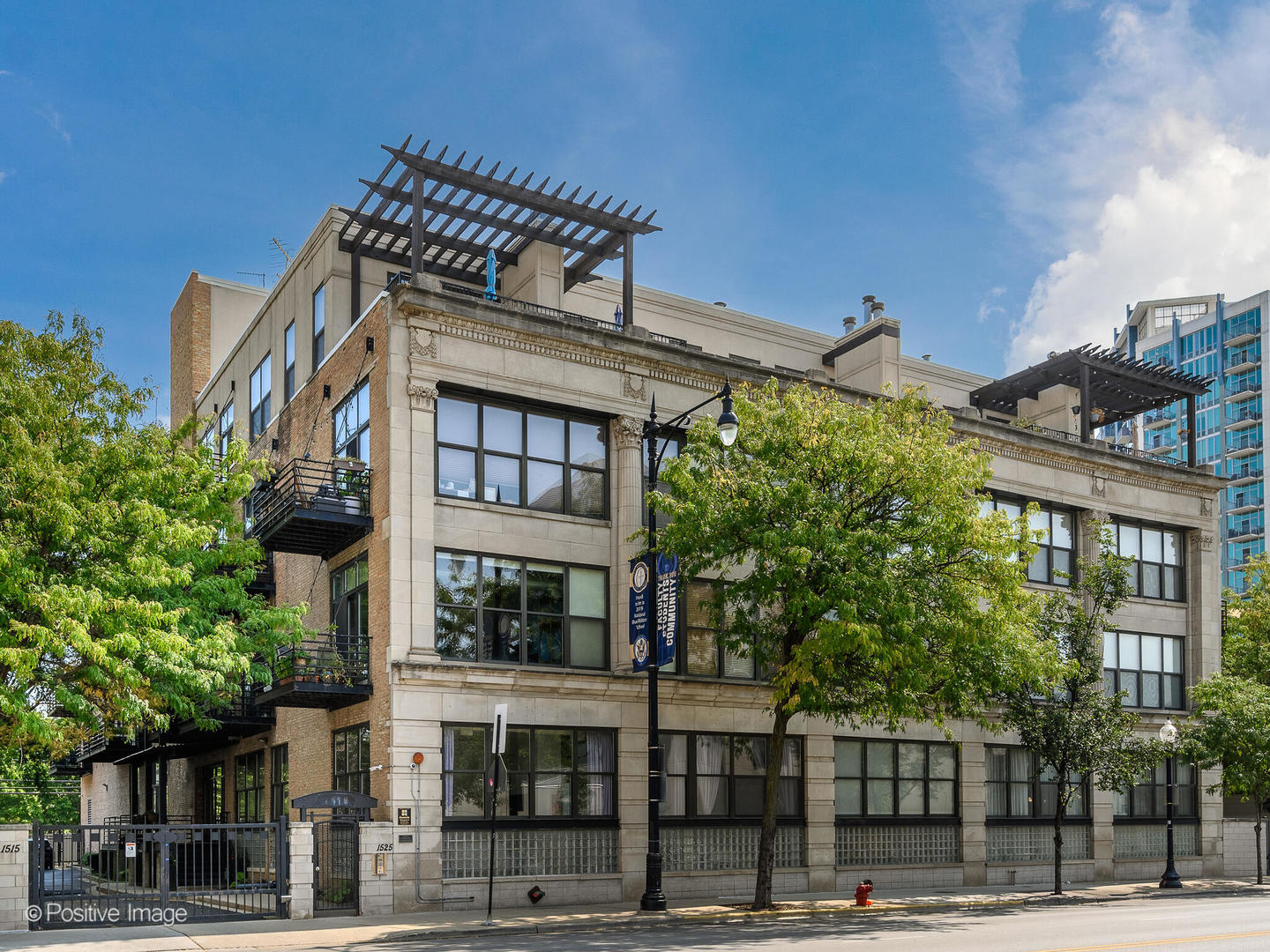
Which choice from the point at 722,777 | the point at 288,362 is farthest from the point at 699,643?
the point at 288,362

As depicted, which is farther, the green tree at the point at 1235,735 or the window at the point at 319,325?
the green tree at the point at 1235,735

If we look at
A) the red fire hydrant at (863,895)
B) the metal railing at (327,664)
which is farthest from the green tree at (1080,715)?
the metal railing at (327,664)

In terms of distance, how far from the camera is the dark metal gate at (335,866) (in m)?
24.5

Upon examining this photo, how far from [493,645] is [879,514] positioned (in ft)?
29.1

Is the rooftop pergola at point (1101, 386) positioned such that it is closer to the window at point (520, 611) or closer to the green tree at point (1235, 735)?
the green tree at point (1235, 735)

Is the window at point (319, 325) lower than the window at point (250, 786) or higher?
higher

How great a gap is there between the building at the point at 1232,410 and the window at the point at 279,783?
99.6 m

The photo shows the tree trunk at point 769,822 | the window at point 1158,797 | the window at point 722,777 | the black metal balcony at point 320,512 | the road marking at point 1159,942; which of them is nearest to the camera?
the road marking at point 1159,942

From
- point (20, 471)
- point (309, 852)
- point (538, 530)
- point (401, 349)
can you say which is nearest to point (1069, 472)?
point (538, 530)

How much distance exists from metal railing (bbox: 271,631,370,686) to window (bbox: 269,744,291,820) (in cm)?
574

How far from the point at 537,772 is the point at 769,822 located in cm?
523

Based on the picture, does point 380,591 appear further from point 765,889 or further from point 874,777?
point 874,777

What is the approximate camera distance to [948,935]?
21031mm

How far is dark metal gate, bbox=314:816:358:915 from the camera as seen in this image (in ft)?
80.2
